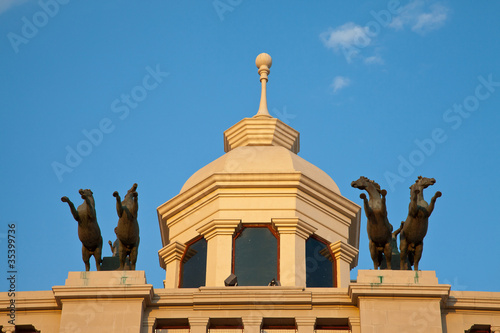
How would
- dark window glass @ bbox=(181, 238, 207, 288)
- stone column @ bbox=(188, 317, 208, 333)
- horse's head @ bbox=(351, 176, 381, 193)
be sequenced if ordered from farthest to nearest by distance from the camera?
dark window glass @ bbox=(181, 238, 207, 288)
horse's head @ bbox=(351, 176, 381, 193)
stone column @ bbox=(188, 317, 208, 333)

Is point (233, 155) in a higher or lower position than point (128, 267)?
higher

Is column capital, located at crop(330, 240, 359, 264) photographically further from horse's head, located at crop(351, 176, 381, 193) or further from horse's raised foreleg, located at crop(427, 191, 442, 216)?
horse's raised foreleg, located at crop(427, 191, 442, 216)

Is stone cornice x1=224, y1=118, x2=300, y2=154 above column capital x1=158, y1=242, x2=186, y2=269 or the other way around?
above

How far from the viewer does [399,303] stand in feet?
132

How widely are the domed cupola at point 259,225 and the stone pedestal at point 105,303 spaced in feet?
21.7

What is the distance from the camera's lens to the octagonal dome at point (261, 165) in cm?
4988

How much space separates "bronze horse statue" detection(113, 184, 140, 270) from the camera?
42.6 m

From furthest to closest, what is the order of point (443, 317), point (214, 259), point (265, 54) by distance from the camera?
point (265, 54)
point (214, 259)
point (443, 317)

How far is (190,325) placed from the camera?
40.5 metres

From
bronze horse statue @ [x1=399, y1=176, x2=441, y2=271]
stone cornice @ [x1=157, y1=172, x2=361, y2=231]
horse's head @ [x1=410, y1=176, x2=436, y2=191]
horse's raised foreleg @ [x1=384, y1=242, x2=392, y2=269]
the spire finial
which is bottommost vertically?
horse's raised foreleg @ [x1=384, y1=242, x2=392, y2=269]

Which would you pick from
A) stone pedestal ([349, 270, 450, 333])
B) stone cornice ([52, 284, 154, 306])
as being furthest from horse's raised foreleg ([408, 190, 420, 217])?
stone cornice ([52, 284, 154, 306])

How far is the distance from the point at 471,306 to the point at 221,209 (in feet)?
39.0

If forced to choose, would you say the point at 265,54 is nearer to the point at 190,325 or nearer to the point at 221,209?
the point at 221,209

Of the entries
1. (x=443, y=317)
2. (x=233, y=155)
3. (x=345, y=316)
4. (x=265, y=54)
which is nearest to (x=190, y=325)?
(x=345, y=316)
